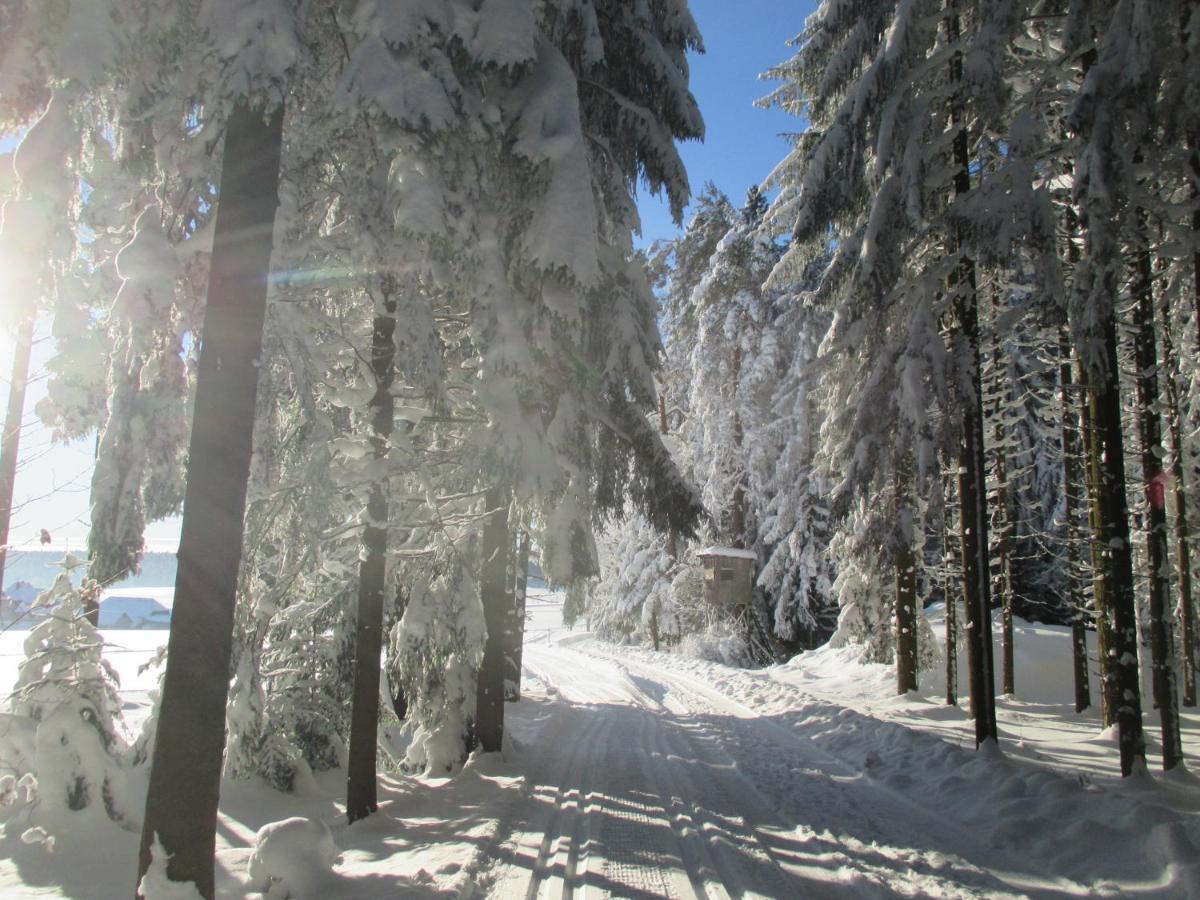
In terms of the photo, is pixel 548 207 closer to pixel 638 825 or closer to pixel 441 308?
pixel 441 308

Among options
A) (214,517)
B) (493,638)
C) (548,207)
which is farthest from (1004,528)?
(214,517)

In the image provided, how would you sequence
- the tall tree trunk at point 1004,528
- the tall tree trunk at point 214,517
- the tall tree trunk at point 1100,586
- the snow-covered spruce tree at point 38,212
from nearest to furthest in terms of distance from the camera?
1. the tall tree trunk at point 214,517
2. the snow-covered spruce tree at point 38,212
3. the tall tree trunk at point 1100,586
4. the tall tree trunk at point 1004,528

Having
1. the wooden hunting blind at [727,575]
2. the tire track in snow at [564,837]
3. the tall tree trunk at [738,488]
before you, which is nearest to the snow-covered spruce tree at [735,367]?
the tall tree trunk at [738,488]

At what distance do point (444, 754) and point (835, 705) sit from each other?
7903 mm

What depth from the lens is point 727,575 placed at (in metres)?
24.3

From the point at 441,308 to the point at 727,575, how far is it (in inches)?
671

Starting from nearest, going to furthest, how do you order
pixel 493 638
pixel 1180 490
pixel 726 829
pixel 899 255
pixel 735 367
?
pixel 726 829
pixel 899 255
pixel 493 638
pixel 1180 490
pixel 735 367

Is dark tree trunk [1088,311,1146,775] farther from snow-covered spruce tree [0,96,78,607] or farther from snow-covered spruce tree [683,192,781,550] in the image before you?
snow-covered spruce tree [683,192,781,550]

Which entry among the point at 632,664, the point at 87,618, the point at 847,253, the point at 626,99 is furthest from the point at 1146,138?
the point at 632,664

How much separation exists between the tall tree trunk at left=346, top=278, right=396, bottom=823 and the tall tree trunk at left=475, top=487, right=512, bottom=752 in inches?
85.3

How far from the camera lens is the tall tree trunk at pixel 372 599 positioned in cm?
809

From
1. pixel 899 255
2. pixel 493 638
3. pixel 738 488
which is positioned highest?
pixel 899 255

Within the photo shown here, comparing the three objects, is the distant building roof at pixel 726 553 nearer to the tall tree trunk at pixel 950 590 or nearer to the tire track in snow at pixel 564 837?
the tall tree trunk at pixel 950 590

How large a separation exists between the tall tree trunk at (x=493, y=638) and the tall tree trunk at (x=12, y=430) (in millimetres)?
5564
